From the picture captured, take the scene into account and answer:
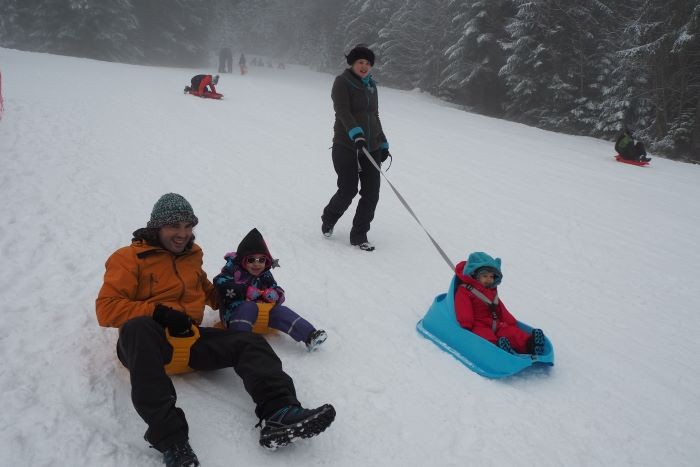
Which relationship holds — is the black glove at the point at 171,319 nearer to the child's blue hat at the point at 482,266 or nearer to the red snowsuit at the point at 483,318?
the red snowsuit at the point at 483,318

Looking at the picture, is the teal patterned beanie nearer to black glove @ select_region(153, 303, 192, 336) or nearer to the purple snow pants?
black glove @ select_region(153, 303, 192, 336)

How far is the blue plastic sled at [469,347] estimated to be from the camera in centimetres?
295

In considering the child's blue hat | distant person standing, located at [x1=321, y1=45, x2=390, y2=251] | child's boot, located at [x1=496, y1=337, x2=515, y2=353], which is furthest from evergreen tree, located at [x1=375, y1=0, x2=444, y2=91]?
child's boot, located at [x1=496, y1=337, x2=515, y2=353]

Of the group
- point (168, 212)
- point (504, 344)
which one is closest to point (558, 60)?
point (504, 344)

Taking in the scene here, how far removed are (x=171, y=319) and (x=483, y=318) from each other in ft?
6.92

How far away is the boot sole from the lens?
212cm

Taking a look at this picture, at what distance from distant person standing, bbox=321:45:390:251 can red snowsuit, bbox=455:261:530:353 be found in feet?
5.76

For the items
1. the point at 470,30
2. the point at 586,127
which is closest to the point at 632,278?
the point at 586,127

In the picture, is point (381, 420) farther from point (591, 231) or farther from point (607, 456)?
point (591, 231)

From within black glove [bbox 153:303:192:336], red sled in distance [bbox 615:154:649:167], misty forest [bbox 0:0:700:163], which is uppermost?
misty forest [bbox 0:0:700:163]

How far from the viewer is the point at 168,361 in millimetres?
2430

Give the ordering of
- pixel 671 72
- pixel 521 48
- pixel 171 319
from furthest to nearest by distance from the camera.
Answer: pixel 521 48
pixel 671 72
pixel 171 319

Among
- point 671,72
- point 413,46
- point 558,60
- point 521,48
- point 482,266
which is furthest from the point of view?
point 413,46

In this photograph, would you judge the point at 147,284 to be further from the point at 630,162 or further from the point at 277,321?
the point at 630,162
